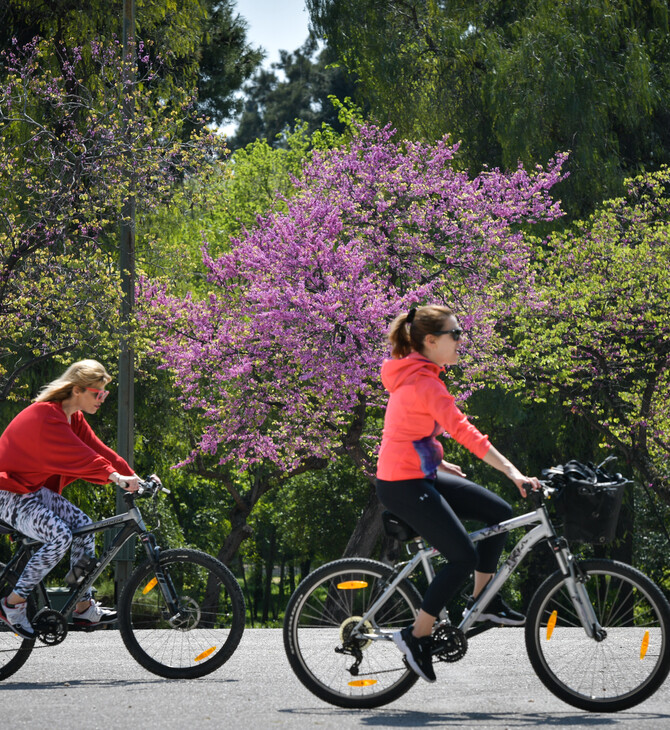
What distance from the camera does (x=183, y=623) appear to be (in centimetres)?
653

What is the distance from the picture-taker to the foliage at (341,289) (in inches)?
701

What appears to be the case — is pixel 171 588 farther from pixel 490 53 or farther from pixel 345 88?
pixel 345 88

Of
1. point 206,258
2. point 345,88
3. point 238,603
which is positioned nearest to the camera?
point 238,603

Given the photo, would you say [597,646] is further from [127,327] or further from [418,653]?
[127,327]

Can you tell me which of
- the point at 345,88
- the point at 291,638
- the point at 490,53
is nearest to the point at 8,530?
the point at 291,638

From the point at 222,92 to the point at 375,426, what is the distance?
8581 mm

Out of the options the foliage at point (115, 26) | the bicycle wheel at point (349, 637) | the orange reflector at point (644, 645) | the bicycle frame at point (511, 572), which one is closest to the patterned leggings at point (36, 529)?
the bicycle wheel at point (349, 637)

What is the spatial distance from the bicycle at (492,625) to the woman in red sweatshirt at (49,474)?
144cm

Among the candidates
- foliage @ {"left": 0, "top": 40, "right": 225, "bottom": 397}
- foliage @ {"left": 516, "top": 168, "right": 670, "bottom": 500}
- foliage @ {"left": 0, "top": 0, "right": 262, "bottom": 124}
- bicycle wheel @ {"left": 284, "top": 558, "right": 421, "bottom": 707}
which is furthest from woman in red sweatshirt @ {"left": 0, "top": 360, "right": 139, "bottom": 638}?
foliage @ {"left": 0, "top": 0, "right": 262, "bottom": 124}

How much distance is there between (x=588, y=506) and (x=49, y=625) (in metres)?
3.00

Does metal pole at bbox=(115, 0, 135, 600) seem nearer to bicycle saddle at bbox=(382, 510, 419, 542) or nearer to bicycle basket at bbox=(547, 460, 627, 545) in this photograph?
bicycle saddle at bbox=(382, 510, 419, 542)

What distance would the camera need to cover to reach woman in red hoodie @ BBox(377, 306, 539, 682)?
17.8 feet

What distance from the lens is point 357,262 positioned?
57.8 ft

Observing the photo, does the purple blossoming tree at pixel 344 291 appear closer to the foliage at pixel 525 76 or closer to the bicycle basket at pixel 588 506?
the foliage at pixel 525 76
